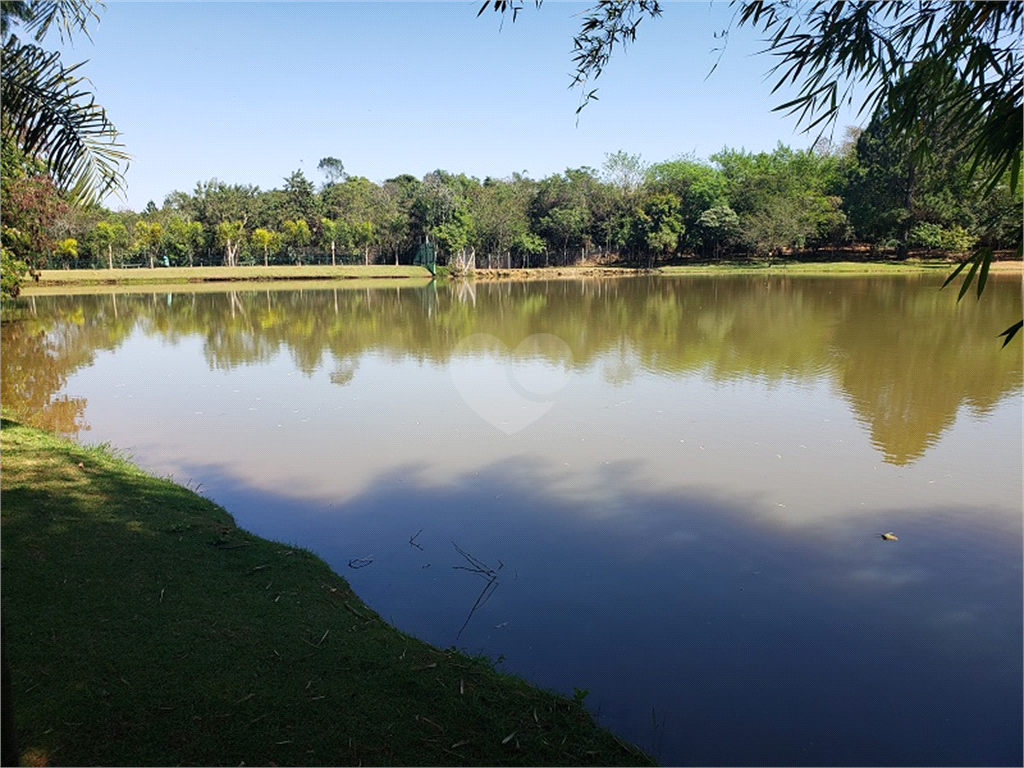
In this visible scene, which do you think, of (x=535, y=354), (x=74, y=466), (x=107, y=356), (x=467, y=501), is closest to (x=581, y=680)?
(x=467, y=501)

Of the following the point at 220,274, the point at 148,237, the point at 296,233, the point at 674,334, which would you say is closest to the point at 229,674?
the point at 674,334

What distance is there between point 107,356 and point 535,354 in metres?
10.3

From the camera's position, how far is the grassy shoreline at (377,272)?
46.2 meters

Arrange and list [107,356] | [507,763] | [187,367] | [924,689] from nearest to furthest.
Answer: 1. [507,763]
2. [924,689]
3. [187,367]
4. [107,356]

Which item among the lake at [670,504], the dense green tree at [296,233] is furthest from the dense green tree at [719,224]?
the lake at [670,504]

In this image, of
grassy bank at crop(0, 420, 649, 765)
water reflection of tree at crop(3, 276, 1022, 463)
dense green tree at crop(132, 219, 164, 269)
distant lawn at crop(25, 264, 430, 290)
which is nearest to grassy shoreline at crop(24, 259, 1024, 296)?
distant lawn at crop(25, 264, 430, 290)

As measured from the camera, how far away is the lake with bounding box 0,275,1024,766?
385 centimetres

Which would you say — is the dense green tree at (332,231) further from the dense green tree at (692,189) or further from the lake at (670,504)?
the lake at (670,504)

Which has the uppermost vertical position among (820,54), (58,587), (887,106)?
(820,54)

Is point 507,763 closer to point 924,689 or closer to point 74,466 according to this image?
point 924,689

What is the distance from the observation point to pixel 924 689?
3.84 metres

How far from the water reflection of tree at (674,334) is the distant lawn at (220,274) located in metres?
16.7

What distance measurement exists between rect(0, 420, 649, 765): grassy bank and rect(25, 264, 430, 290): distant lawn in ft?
168

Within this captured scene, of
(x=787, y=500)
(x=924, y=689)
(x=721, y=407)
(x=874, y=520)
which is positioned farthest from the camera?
(x=721, y=407)
